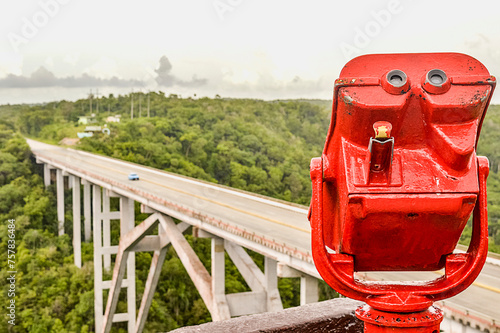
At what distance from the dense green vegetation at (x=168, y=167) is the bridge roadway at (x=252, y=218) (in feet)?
18.5

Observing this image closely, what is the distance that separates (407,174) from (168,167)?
46798 millimetres

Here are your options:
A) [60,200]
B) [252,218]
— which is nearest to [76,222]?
[60,200]

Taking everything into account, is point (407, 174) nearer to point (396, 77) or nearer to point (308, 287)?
point (396, 77)

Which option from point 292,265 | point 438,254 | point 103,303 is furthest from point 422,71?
point 103,303

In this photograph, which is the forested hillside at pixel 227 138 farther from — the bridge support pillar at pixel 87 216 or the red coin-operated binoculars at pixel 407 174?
the red coin-operated binoculars at pixel 407 174

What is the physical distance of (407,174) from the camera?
203 centimetres

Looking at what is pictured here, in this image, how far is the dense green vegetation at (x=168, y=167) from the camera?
3127cm

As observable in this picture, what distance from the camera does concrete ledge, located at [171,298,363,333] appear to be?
2764 millimetres

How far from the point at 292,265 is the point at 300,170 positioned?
32094 mm

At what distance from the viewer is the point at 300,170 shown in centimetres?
4441

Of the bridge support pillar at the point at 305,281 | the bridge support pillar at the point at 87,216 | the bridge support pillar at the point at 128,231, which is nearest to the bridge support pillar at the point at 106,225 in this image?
the bridge support pillar at the point at 128,231

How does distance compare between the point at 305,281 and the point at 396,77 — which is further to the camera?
the point at 305,281

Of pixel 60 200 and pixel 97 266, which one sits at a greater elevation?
pixel 60 200

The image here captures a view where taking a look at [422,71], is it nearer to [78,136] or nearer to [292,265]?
[292,265]
